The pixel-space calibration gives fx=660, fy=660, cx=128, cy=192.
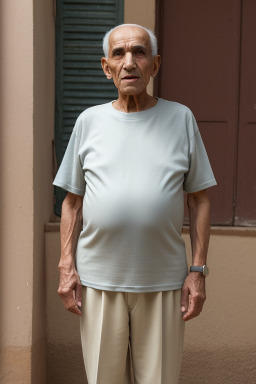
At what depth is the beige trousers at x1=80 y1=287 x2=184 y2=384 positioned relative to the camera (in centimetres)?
245

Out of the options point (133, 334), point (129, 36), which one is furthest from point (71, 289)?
point (129, 36)

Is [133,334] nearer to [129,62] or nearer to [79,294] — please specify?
[79,294]

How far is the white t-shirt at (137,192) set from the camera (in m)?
2.39

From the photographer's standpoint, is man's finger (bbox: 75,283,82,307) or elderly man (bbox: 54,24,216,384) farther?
man's finger (bbox: 75,283,82,307)

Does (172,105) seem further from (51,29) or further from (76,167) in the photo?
(51,29)

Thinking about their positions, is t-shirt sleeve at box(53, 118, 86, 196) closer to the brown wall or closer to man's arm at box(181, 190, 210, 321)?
man's arm at box(181, 190, 210, 321)

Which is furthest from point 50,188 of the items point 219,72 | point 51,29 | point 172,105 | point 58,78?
point 172,105

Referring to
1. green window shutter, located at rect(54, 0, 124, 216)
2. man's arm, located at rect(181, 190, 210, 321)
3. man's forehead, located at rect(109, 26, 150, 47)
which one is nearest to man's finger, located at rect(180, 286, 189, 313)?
man's arm, located at rect(181, 190, 210, 321)

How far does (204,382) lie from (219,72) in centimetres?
184

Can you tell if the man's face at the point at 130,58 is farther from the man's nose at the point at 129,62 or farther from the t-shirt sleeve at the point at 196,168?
the t-shirt sleeve at the point at 196,168

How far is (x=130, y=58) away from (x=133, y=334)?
1032 millimetres

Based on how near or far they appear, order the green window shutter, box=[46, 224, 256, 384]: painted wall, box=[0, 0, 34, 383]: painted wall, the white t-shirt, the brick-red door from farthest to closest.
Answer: the brick-red door, the green window shutter, box=[46, 224, 256, 384]: painted wall, box=[0, 0, 34, 383]: painted wall, the white t-shirt

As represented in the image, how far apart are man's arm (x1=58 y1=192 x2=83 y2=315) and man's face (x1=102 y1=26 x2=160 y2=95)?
50 cm

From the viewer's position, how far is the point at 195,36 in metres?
3.95
